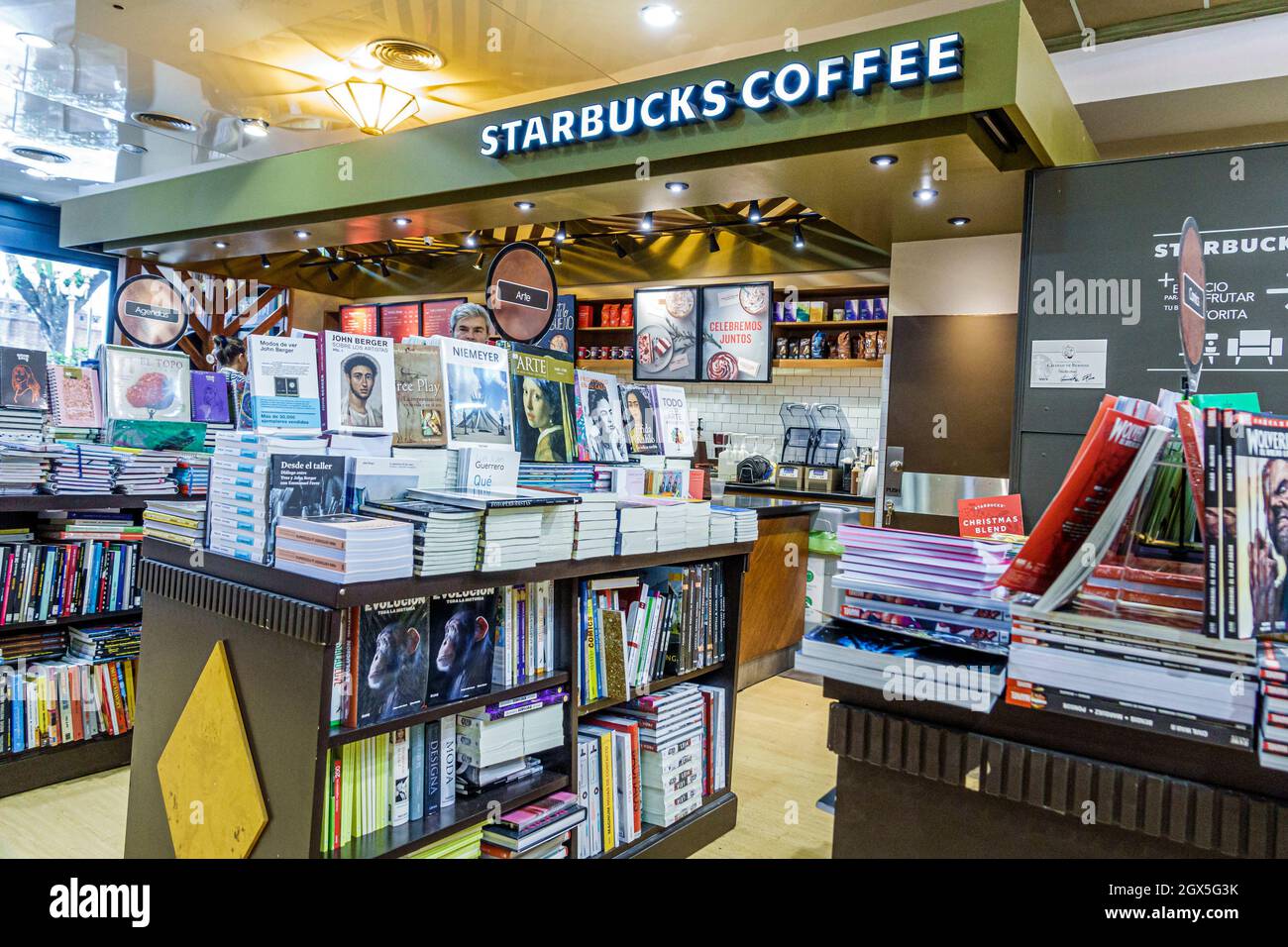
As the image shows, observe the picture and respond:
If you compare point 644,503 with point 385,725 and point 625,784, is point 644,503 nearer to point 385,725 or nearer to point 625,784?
point 625,784

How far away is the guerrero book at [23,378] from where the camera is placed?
411cm

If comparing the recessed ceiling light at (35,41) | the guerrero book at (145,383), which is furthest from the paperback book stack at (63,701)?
the recessed ceiling light at (35,41)

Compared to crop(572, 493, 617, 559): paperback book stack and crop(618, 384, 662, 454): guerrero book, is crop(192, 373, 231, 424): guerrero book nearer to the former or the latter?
crop(618, 384, 662, 454): guerrero book

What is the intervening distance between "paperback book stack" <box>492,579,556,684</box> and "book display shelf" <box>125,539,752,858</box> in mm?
40

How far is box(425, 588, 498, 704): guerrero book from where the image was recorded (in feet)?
7.52

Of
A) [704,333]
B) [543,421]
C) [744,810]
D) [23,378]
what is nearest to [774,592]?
[744,810]

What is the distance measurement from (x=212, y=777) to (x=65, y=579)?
223cm

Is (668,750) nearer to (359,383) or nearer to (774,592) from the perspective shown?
(359,383)

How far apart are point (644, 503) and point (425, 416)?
2.59ft

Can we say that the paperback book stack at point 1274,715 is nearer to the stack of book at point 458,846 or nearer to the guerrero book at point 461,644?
the guerrero book at point 461,644
